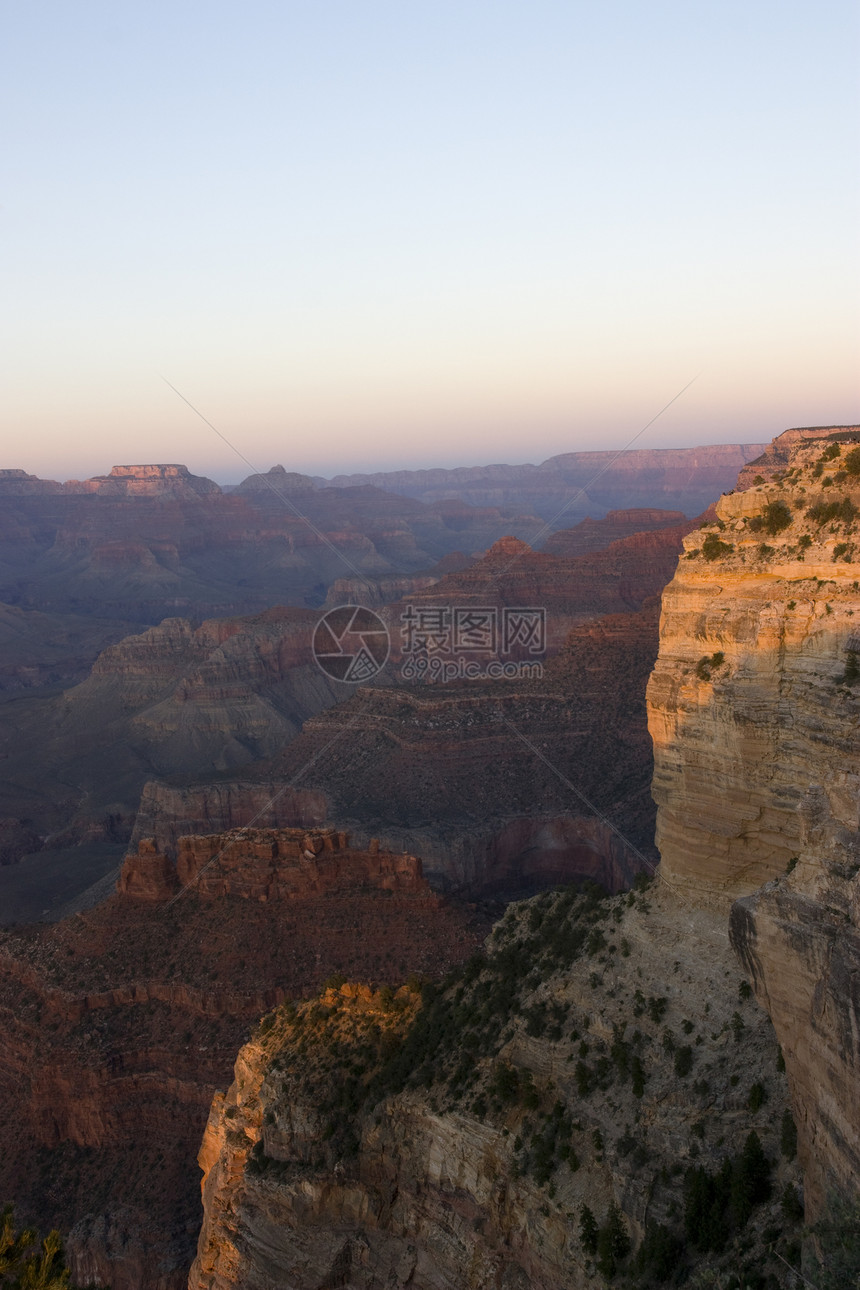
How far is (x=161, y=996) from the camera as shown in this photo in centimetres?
3384

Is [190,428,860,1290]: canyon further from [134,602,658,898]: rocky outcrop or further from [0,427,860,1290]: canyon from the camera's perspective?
[134,602,658,898]: rocky outcrop

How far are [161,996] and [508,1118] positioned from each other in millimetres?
18909

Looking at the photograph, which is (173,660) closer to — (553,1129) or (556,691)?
(556,691)

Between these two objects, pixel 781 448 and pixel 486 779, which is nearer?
pixel 486 779

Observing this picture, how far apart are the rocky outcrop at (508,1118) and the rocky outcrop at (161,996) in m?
7.38

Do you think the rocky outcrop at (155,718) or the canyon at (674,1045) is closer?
the canyon at (674,1045)

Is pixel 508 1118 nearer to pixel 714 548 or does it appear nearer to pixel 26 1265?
pixel 26 1265

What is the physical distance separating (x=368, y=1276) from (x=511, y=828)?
31.9 meters

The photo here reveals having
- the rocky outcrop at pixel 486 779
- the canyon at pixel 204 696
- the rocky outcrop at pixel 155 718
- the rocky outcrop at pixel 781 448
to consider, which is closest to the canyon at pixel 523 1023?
the rocky outcrop at pixel 486 779

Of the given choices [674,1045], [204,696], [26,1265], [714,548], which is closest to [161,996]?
[26,1265]

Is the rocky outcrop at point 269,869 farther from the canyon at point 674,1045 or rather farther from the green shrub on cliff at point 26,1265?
the green shrub on cliff at point 26,1265

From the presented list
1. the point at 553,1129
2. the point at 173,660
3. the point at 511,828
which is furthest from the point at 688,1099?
the point at 173,660

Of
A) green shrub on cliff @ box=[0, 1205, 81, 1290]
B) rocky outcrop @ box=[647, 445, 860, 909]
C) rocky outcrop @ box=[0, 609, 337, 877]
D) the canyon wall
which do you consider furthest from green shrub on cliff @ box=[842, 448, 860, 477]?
rocky outcrop @ box=[0, 609, 337, 877]

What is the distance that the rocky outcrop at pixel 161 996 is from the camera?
30.2 m
